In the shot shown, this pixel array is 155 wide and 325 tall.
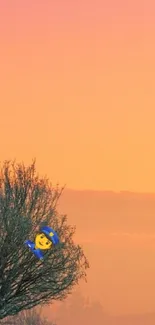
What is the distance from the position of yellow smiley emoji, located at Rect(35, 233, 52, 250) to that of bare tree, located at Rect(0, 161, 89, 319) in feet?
1.72

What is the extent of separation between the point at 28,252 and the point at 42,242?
3.61ft

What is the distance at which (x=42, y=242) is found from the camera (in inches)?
1571

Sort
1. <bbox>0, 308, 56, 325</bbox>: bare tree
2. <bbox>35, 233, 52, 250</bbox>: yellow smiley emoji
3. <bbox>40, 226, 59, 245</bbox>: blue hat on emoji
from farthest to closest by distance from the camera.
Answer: <bbox>0, 308, 56, 325</bbox>: bare tree, <bbox>40, 226, 59, 245</bbox>: blue hat on emoji, <bbox>35, 233, 52, 250</bbox>: yellow smiley emoji

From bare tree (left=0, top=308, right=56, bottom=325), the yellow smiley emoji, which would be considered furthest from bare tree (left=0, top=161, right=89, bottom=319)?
bare tree (left=0, top=308, right=56, bottom=325)

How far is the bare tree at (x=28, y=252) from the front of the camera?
131 ft

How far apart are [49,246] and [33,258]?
1.39 metres

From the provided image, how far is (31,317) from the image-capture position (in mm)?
69375

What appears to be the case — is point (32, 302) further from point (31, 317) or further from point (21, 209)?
point (31, 317)

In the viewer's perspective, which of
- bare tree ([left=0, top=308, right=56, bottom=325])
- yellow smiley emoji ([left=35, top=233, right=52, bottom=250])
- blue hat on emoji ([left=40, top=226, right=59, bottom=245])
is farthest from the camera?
bare tree ([left=0, top=308, right=56, bottom=325])

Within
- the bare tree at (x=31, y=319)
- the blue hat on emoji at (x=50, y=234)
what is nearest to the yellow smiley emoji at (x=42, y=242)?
the blue hat on emoji at (x=50, y=234)

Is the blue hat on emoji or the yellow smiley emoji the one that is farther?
the blue hat on emoji

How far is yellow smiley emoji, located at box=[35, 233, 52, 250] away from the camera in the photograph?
39406mm

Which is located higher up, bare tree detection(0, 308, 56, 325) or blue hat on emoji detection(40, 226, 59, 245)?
blue hat on emoji detection(40, 226, 59, 245)

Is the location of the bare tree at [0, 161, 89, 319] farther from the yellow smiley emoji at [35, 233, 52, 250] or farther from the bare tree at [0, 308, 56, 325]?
the bare tree at [0, 308, 56, 325]
